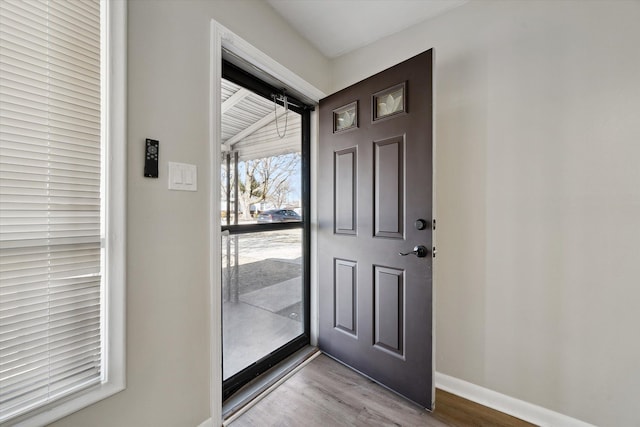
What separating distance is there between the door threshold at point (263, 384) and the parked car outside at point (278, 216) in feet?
3.63

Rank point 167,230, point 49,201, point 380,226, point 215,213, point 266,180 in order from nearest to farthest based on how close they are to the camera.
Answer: point 49,201, point 167,230, point 215,213, point 380,226, point 266,180

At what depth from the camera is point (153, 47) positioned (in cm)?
109

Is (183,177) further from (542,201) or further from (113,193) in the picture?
(542,201)

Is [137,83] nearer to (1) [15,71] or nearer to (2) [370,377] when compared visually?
(1) [15,71]

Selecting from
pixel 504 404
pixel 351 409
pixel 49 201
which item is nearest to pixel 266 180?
pixel 49 201

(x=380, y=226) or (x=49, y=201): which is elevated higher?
(x=49, y=201)

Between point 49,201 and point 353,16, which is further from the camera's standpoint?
point 353,16

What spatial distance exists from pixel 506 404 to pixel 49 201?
2454 millimetres

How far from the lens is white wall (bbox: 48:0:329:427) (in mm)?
1030

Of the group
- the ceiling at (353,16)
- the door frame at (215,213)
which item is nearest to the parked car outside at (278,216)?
the door frame at (215,213)

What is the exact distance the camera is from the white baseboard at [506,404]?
4.39 feet

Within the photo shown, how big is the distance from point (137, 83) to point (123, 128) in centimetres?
22

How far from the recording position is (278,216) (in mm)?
1957

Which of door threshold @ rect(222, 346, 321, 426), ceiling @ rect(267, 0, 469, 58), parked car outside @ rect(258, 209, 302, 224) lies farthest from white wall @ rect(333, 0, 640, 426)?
parked car outside @ rect(258, 209, 302, 224)
